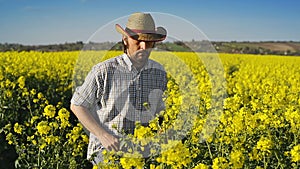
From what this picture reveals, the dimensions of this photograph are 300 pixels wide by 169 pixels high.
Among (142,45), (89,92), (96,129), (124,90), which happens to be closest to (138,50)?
(142,45)

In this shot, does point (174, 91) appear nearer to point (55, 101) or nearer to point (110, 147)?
point (110, 147)

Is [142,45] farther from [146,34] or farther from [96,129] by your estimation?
[96,129]

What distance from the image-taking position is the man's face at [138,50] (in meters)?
3.59

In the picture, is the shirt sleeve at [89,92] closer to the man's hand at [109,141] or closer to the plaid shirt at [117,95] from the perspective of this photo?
the plaid shirt at [117,95]

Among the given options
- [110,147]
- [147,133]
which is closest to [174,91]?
[110,147]

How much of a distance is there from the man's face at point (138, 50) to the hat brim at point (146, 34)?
0.15ft

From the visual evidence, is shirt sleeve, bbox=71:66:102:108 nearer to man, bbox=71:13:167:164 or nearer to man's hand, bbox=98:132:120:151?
man, bbox=71:13:167:164

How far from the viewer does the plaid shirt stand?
149 inches

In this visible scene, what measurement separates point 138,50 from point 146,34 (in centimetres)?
17

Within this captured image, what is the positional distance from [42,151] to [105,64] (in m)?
0.88

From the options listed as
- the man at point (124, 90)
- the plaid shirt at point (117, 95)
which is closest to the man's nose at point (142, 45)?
the man at point (124, 90)

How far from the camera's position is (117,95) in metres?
3.84

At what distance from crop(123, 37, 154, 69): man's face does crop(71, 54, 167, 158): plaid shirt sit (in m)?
0.07

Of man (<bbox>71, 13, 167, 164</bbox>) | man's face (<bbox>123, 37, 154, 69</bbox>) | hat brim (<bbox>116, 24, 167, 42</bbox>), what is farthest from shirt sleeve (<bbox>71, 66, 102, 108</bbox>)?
hat brim (<bbox>116, 24, 167, 42</bbox>)
